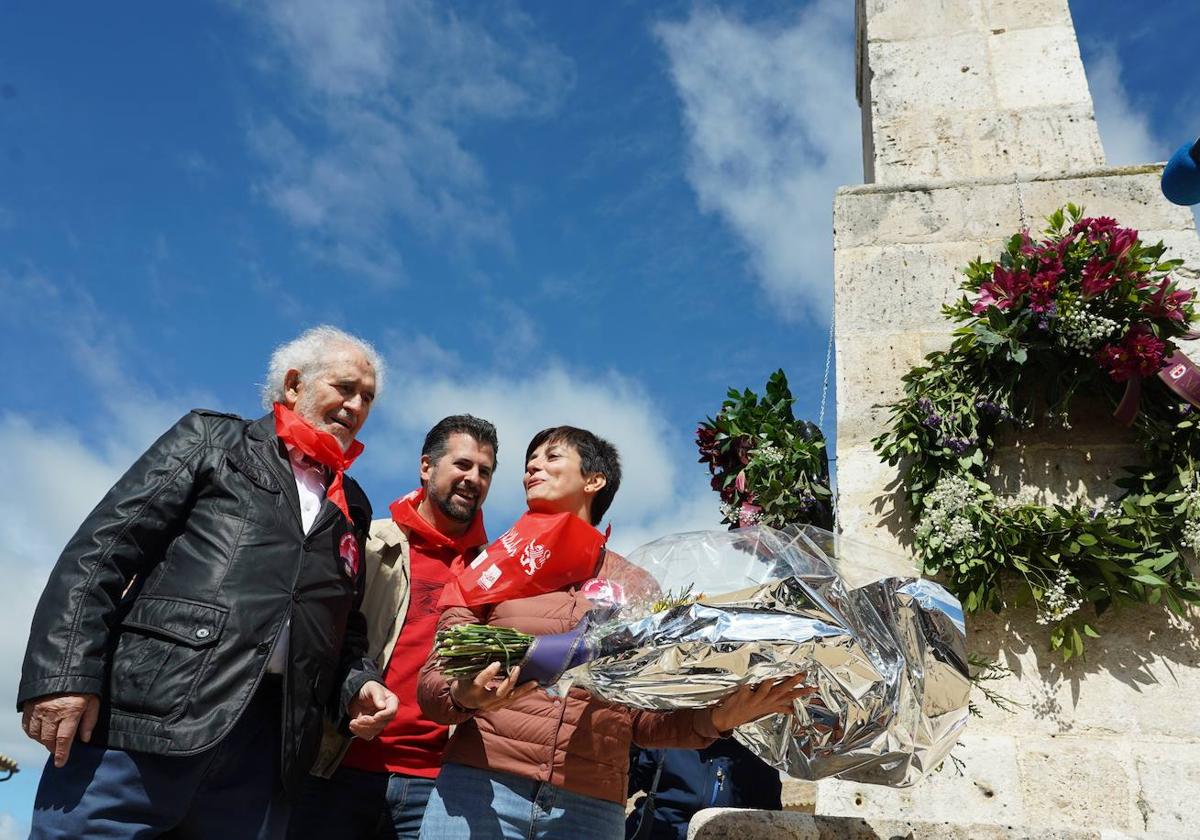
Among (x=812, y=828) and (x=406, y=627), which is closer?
(x=812, y=828)

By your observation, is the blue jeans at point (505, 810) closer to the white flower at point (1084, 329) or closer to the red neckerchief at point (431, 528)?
the red neckerchief at point (431, 528)

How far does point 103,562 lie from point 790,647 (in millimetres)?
1465

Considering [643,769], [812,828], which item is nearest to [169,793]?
[812,828]

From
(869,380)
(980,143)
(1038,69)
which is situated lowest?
(869,380)

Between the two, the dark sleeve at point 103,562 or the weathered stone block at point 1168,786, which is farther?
the weathered stone block at point 1168,786

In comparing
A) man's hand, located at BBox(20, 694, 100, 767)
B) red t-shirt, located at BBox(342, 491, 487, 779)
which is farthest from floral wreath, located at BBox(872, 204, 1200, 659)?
man's hand, located at BBox(20, 694, 100, 767)

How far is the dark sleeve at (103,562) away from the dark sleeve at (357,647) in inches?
18.6

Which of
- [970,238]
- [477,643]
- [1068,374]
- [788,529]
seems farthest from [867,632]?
[970,238]

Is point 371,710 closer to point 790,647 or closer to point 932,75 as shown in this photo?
point 790,647

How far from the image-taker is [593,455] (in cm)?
251

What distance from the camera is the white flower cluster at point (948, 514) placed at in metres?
3.11

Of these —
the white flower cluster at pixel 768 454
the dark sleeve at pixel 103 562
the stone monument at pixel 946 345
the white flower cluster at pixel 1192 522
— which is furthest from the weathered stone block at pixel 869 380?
the dark sleeve at pixel 103 562

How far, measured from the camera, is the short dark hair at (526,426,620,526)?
2498 mm

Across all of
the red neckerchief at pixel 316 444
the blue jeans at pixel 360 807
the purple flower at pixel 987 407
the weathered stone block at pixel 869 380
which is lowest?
the blue jeans at pixel 360 807
